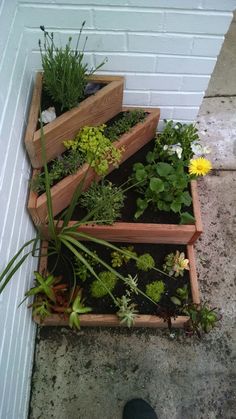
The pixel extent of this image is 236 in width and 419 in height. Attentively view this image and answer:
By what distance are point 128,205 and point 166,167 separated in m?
0.31

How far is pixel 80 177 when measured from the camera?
5.91 feet

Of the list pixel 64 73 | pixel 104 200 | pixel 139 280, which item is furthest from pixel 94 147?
pixel 139 280

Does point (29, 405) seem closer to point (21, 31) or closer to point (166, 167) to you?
point (166, 167)

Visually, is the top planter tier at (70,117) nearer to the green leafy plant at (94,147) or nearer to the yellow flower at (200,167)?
the green leafy plant at (94,147)

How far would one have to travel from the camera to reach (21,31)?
5.18ft

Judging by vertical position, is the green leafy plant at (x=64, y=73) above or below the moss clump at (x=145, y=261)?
above

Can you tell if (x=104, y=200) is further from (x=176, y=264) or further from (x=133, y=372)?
(x=133, y=372)

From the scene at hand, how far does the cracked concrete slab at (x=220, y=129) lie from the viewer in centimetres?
247

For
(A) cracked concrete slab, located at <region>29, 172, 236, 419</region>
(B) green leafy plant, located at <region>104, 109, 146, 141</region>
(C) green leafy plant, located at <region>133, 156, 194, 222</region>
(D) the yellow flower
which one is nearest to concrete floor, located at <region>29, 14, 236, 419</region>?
(A) cracked concrete slab, located at <region>29, 172, 236, 419</region>

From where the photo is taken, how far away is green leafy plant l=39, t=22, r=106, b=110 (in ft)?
5.20

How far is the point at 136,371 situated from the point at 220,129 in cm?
175

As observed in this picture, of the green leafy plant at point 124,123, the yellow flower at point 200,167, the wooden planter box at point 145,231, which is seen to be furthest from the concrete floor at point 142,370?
the green leafy plant at point 124,123

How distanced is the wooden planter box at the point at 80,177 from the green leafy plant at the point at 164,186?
0.52 feet

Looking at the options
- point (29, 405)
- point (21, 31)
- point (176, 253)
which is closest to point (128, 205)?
point (176, 253)
